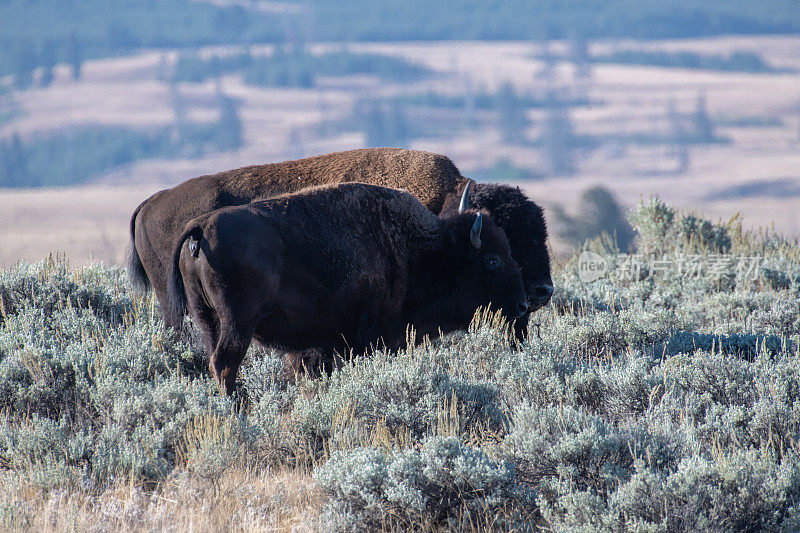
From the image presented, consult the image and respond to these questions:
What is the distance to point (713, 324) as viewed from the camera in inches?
317

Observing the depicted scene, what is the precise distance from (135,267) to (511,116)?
11809 cm

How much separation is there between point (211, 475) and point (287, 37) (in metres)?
186

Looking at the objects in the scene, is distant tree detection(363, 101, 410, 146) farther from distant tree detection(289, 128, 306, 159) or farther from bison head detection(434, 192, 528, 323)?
bison head detection(434, 192, 528, 323)

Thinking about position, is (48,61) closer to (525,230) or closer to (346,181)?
(346,181)

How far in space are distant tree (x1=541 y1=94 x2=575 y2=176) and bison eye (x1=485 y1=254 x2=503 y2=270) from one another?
93421 mm

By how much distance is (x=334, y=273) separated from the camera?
541 cm

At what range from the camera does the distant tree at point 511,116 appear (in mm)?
116562

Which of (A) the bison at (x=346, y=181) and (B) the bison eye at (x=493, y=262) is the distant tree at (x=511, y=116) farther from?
(B) the bison eye at (x=493, y=262)

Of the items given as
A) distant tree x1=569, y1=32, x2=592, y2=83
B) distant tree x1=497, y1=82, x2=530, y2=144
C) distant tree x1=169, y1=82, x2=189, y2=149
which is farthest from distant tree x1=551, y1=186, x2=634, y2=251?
distant tree x1=569, y1=32, x2=592, y2=83

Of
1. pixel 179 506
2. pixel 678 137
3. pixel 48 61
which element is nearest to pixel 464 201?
pixel 179 506

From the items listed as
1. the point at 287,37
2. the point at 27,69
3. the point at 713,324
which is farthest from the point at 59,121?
the point at 713,324

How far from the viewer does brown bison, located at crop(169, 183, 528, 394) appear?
4891 millimetres

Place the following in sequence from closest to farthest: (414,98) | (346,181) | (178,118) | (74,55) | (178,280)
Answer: (178,280) < (346,181) < (178,118) < (414,98) < (74,55)

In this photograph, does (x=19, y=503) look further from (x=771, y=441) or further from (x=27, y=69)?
(x=27, y=69)
